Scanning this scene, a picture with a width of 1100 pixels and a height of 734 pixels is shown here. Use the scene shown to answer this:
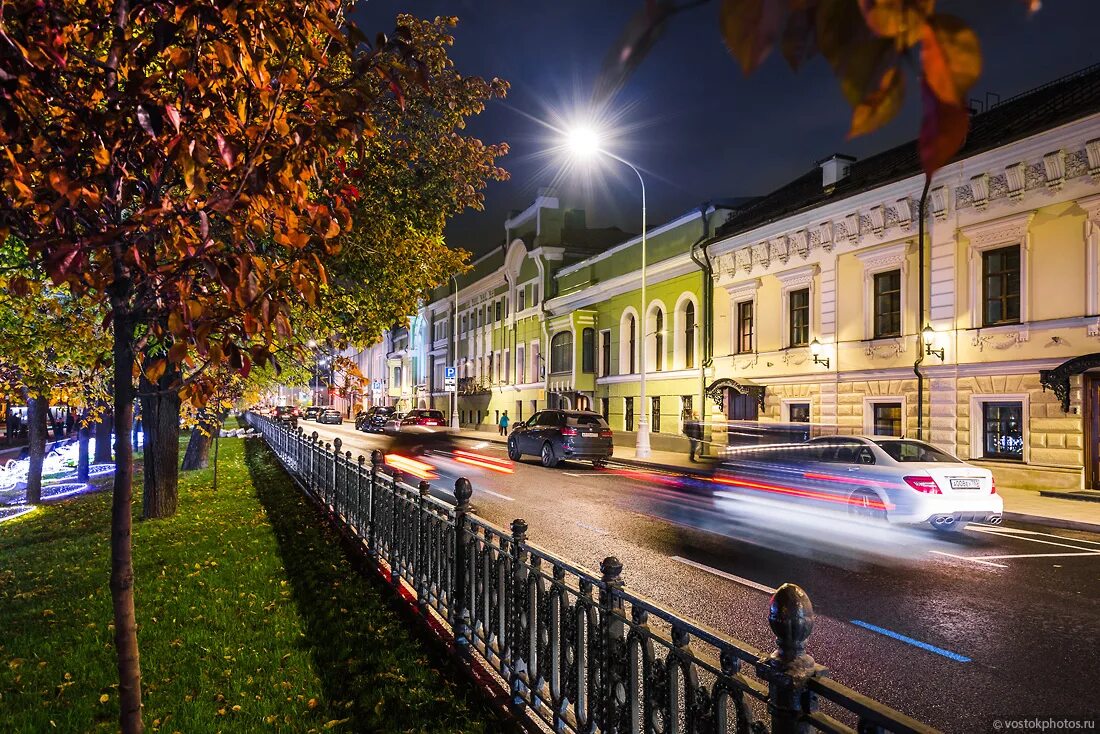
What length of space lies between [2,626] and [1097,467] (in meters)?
19.0

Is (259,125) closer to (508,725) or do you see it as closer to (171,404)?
(508,725)

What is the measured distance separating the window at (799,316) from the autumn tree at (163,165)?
21.4 m

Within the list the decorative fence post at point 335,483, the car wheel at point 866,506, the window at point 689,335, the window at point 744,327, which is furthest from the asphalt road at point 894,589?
the window at point 689,335

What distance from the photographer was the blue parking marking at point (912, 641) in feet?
17.7

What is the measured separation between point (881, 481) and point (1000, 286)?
31.3ft

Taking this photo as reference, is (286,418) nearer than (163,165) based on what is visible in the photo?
No

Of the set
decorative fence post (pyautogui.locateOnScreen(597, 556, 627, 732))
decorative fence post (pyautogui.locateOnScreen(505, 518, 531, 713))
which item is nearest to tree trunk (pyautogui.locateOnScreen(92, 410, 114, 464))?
decorative fence post (pyautogui.locateOnScreen(505, 518, 531, 713))

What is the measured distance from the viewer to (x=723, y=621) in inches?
248

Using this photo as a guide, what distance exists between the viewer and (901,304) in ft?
64.1

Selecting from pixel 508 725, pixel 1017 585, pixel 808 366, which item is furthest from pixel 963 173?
pixel 508 725

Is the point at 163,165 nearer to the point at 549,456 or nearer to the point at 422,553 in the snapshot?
the point at 422,553

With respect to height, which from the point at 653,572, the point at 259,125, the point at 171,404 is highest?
the point at 259,125

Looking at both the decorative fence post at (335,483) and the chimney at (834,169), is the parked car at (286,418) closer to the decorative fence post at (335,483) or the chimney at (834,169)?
the decorative fence post at (335,483)

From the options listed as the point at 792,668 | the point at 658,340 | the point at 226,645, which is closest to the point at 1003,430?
the point at 658,340
